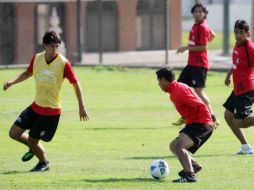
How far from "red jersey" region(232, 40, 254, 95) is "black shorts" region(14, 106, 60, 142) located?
282 centimetres

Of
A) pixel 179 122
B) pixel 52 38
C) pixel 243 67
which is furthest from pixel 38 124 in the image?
pixel 179 122

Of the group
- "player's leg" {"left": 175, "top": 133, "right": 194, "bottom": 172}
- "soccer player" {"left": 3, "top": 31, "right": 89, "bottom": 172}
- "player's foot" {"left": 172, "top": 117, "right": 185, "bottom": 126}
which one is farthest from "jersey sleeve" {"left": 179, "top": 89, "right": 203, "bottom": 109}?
"player's foot" {"left": 172, "top": 117, "right": 185, "bottom": 126}

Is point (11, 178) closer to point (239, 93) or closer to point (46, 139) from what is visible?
point (46, 139)

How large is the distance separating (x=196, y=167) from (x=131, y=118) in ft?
25.7

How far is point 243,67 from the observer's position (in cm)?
1381

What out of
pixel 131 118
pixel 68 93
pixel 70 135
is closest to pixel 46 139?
pixel 70 135

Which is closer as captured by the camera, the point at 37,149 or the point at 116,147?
the point at 37,149

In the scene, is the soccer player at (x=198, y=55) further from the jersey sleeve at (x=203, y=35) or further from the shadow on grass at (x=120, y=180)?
the shadow on grass at (x=120, y=180)

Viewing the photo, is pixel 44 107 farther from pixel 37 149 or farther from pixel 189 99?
pixel 189 99

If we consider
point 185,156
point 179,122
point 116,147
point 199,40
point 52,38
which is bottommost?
point 179,122

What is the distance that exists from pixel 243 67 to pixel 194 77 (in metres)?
4.35

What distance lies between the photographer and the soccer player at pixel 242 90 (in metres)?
13.6

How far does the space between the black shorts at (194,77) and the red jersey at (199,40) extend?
0.10 metres

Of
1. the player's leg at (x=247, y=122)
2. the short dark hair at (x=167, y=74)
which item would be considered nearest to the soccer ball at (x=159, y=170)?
the short dark hair at (x=167, y=74)
